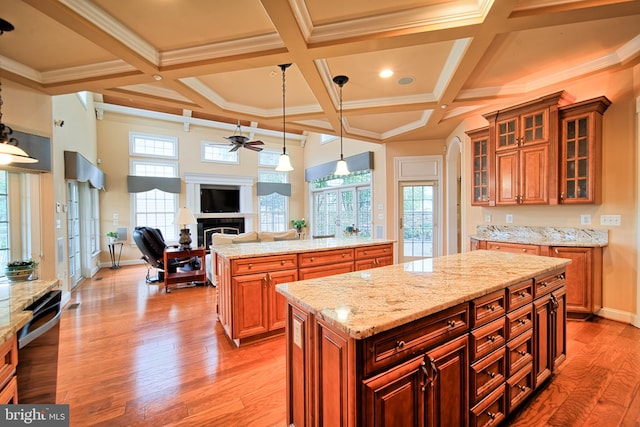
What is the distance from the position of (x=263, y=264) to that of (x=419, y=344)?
1.79 metres

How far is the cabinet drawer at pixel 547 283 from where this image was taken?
1.80m

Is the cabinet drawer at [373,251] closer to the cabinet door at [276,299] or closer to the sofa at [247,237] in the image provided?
the cabinet door at [276,299]

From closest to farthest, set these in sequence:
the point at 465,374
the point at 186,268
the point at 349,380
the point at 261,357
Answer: the point at 349,380 < the point at 465,374 < the point at 261,357 < the point at 186,268

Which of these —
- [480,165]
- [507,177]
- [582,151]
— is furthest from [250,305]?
[582,151]

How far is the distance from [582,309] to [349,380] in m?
3.43

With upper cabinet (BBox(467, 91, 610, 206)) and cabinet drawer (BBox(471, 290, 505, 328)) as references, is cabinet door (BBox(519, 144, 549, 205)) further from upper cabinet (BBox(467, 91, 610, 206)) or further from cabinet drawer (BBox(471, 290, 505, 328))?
cabinet drawer (BBox(471, 290, 505, 328))

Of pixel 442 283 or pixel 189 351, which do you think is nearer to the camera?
pixel 442 283

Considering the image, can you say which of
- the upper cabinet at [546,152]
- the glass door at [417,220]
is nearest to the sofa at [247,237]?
the glass door at [417,220]

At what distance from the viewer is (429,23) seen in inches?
81.1

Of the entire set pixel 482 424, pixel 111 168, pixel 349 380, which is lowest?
pixel 482 424

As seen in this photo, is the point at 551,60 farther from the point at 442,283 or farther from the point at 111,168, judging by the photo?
the point at 111,168

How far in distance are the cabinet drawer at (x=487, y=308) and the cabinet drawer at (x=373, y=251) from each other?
184 cm

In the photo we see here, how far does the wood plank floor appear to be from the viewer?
1744 millimetres

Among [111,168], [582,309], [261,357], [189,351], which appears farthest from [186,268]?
[582,309]
